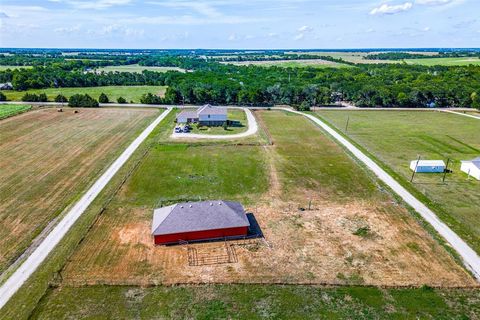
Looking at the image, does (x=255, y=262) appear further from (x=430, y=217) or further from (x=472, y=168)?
(x=472, y=168)

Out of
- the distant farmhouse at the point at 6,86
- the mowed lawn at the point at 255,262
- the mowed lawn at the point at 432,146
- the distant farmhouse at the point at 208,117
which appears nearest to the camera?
the mowed lawn at the point at 255,262

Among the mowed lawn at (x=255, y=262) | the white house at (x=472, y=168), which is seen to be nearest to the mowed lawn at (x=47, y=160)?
the mowed lawn at (x=255, y=262)

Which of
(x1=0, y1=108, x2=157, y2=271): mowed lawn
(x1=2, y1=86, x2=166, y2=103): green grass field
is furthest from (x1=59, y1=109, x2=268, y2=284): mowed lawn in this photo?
(x1=2, y1=86, x2=166, y2=103): green grass field

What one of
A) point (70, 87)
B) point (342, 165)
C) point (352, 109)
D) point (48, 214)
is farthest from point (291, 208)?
point (70, 87)

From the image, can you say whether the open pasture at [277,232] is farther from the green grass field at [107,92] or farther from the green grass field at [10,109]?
the green grass field at [107,92]

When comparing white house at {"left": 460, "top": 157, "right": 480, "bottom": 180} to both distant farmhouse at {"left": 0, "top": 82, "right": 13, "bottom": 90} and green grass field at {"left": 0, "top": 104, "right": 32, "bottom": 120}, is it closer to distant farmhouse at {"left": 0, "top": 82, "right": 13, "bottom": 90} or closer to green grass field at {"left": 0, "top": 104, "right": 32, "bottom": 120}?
green grass field at {"left": 0, "top": 104, "right": 32, "bottom": 120}

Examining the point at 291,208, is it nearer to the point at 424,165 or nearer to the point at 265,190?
the point at 265,190
